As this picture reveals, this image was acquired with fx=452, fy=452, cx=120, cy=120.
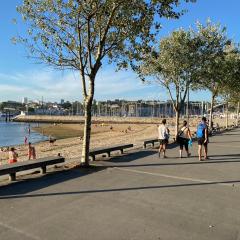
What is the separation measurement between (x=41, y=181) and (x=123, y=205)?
319cm

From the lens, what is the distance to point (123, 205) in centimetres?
920

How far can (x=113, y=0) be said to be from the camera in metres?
13.7

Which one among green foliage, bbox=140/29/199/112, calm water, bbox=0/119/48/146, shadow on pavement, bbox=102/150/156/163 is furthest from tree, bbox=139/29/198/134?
calm water, bbox=0/119/48/146

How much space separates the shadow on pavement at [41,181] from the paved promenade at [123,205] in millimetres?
22

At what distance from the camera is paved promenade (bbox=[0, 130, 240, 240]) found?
744 cm

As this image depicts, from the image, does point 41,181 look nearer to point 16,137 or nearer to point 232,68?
point 232,68

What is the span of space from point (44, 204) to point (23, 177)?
3336 millimetres

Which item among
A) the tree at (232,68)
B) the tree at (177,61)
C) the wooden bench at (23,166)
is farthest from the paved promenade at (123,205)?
the tree at (232,68)

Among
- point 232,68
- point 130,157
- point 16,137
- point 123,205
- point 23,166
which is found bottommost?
point 16,137

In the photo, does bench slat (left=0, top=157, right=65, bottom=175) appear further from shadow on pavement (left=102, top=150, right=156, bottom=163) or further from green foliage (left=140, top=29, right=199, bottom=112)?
green foliage (left=140, top=29, right=199, bottom=112)

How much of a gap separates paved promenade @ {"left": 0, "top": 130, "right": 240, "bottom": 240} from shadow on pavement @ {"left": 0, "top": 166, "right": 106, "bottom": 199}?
0.07 feet

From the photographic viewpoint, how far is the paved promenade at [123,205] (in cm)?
744

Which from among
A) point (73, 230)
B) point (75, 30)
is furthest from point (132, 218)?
point (75, 30)

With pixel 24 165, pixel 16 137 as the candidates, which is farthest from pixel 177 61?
pixel 16 137
